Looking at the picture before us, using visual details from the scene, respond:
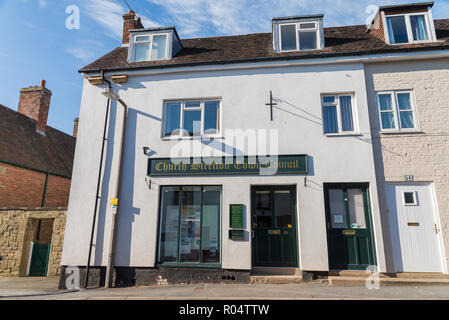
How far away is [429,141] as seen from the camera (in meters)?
8.05

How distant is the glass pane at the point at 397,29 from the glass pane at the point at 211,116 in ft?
21.1

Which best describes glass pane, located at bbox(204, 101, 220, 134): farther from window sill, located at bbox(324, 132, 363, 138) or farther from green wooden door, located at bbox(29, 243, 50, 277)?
green wooden door, located at bbox(29, 243, 50, 277)

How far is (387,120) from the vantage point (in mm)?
8469

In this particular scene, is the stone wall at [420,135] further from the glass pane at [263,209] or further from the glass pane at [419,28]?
the glass pane at [263,209]

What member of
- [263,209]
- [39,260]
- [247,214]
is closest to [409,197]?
[263,209]

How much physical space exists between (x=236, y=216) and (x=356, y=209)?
350cm

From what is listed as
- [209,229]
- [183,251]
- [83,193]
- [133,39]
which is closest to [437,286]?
[209,229]

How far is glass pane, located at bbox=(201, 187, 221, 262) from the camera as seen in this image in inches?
319

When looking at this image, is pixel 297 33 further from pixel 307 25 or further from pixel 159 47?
pixel 159 47

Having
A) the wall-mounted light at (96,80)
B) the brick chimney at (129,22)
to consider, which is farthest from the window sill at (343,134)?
the brick chimney at (129,22)

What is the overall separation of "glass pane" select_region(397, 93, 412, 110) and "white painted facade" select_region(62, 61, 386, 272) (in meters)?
1.17

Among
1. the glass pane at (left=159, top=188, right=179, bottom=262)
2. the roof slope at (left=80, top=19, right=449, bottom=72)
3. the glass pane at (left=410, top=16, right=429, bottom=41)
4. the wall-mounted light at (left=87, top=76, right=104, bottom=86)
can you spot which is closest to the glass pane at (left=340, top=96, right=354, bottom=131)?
the roof slope at (left=80, top=19, right=449, bottom=72)

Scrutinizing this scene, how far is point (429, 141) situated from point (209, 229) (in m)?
7.04

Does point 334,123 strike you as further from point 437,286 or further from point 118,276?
point 118,276
